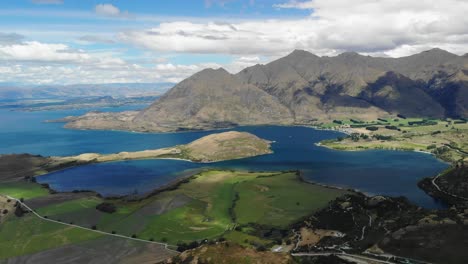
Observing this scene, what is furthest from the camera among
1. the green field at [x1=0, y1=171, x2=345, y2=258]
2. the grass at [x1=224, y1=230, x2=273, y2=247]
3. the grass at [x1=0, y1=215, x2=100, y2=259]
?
the green field at [x1=0, y1=171, x2=345, y2=258]

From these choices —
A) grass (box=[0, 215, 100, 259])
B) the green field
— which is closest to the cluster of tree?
the green field

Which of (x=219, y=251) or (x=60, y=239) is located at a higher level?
(x=219, y=251)

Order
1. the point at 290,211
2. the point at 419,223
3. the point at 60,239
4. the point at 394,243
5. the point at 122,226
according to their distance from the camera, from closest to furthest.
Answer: the point at 394,243
the point at 419,223
the point at 60,239
the point at 122,226
the point at 290,211

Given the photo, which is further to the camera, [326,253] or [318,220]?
[318,220]

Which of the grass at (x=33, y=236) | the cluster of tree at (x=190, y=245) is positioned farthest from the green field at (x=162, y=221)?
the cluster of tree at (x=190, y=245)

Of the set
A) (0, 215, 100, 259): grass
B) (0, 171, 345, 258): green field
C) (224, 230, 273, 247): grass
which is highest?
(224, 230, 273, 247): grass

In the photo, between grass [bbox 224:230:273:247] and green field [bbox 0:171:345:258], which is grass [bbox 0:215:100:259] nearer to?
green field [bbox 0:171:345:258]

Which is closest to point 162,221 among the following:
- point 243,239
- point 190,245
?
point 190,245

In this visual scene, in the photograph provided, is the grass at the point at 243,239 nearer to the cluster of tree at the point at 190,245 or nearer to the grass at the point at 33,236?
the cluster of tree at the point at 190,245

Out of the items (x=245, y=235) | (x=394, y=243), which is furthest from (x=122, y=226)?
(x=394, y=243)

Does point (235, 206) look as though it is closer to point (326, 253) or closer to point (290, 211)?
point (290, 211)

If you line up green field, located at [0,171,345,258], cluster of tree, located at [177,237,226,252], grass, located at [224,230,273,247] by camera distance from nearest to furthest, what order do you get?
cluster of tree, located at [177,237,226,252] < grass, located at [224,230,273,247] < green field, located at [0,171,345,258]
